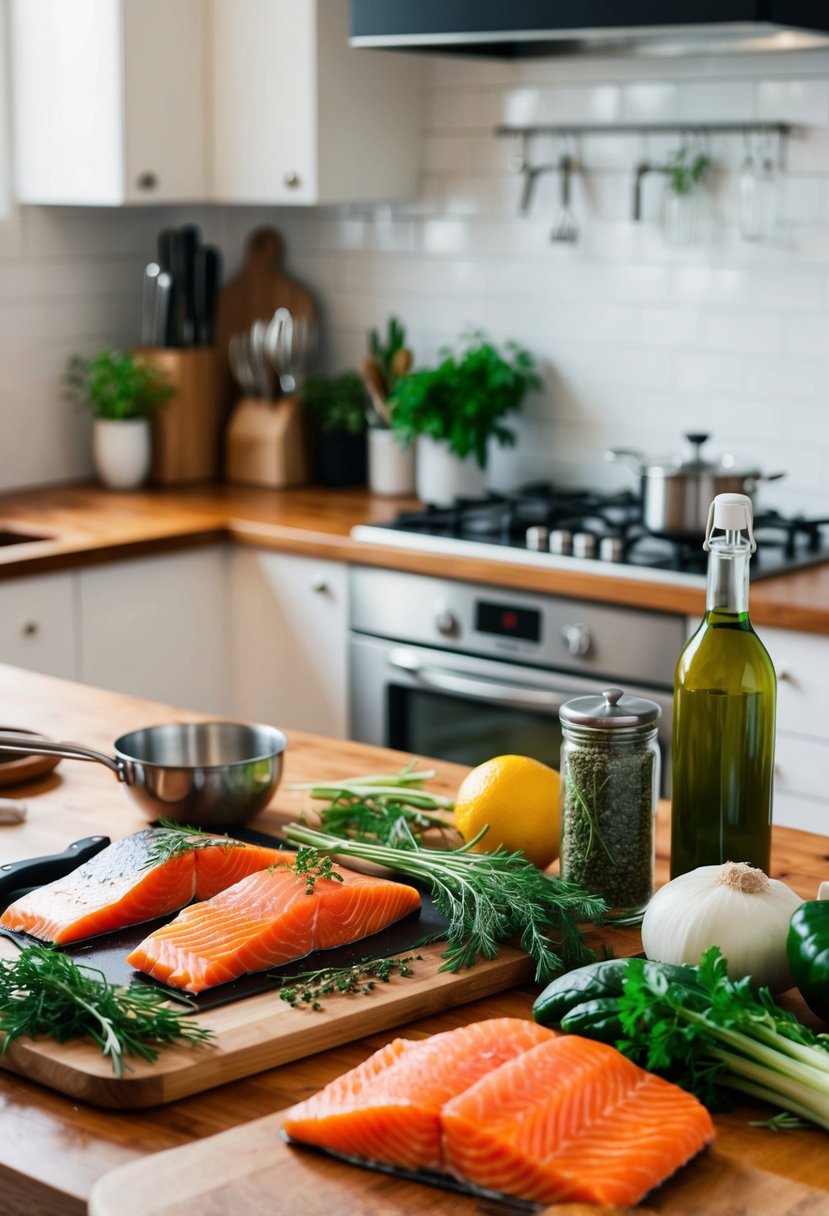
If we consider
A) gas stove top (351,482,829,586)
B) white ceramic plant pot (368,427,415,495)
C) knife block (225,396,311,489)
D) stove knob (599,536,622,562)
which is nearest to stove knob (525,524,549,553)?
gas stove top (351,482,829,586)

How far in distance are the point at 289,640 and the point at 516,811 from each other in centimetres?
222

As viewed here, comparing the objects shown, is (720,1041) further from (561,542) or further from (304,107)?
(304,107)

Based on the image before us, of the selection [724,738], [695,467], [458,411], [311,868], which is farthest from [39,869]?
[458,411]

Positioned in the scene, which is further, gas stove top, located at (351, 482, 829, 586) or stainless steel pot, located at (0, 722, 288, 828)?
gas stove top, located at (351, 482, 829, 586)

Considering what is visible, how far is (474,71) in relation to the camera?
397 centimetres

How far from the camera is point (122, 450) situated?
4.16m

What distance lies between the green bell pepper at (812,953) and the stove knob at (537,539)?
2.05 metres

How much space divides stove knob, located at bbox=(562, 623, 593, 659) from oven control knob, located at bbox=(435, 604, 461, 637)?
268mm

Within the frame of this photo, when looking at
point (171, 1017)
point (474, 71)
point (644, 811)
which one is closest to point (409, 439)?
point (474, 71)

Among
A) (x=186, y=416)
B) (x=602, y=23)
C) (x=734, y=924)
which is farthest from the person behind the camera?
(x=186, y=416)

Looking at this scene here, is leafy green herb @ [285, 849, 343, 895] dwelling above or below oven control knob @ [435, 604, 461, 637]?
above

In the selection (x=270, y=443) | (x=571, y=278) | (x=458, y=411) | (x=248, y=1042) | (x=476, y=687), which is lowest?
(x=476, y=687)

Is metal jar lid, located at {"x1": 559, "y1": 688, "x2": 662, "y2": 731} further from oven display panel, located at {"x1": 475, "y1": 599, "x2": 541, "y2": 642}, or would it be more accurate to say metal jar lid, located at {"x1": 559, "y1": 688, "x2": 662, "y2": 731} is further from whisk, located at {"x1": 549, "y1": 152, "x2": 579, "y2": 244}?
whisk, located at {"x1": 549, "y1": 152, "x2": 579, "y2": 244}

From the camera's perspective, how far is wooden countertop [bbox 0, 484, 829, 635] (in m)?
2.97
